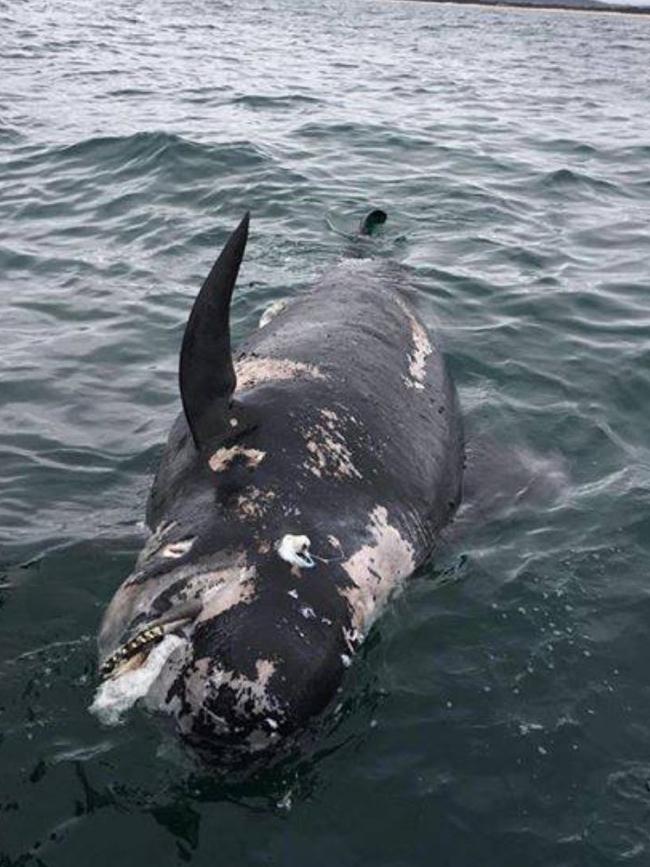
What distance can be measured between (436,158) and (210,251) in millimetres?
6992

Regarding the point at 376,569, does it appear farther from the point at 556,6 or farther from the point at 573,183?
the point at 556,6

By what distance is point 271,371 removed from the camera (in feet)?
22.8

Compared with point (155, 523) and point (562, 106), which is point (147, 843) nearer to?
point (155, 523)

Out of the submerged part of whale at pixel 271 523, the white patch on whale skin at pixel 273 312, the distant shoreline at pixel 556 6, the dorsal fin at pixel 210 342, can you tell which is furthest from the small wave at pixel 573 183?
the distant shoreline at pixel 556 6

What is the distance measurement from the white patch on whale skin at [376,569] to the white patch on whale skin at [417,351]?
1738 mm

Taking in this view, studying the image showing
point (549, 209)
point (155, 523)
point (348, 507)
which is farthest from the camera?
point (549, 209)

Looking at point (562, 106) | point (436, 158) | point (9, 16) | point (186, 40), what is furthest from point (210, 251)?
point (9, 16)

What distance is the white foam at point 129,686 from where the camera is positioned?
16.0 ft

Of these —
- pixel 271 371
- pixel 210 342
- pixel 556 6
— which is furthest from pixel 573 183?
pixel 556 6

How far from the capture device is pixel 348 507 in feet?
19.1

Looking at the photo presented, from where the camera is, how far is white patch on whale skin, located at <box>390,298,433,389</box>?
7648 millimetres

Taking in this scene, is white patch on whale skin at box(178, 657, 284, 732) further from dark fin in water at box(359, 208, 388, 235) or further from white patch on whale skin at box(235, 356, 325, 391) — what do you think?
dark fin in water at box(359, 208, 388, 235)

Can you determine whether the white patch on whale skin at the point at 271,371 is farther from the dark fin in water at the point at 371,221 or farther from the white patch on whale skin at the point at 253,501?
the dark fin in water at the point at 371,221

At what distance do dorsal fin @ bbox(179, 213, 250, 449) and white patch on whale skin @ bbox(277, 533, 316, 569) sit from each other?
1.01 m
